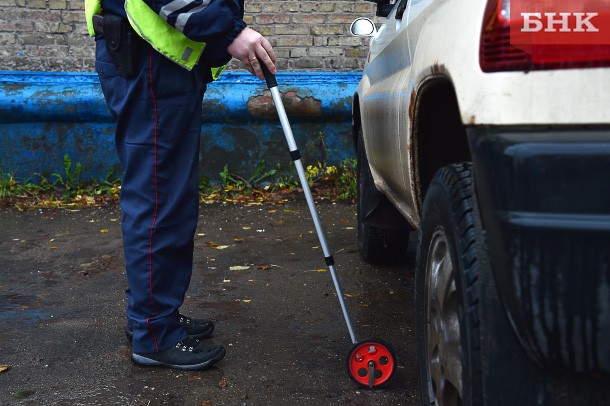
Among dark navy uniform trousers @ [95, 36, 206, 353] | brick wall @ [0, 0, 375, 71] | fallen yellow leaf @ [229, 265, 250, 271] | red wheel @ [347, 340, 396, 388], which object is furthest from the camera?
brick wall @ [0, 0, 375, 71]

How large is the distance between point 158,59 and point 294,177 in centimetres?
387

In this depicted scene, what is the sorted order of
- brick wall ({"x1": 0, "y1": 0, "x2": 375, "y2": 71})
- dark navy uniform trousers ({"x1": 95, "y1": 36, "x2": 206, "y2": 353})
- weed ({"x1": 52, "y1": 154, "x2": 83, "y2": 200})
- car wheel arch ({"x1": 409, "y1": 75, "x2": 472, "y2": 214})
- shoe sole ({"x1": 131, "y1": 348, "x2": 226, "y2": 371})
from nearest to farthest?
Result: car wheel arch ({"x1": 409, "y1": 75, "x2": 472, "y2": 214}), dark navy uniform trousers ({"x1": 95, "y1": 36, "x2": 206, "y2": 353}), shoe sole ({"x1": 131, "y1": 348, "x2": 226, "y2": 371}), weed ({"x1": 52, "y1": 154, "x2": 83, "y2": 200}), brick wall ({"x1": 0, "y1": 0, "x2": 375, "y2": 71})

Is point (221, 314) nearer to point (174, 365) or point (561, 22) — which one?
point (174, 365)

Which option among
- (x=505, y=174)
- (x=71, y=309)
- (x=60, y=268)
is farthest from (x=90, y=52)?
(x=505, y=174)

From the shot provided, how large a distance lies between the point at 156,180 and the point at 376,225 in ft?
4.64

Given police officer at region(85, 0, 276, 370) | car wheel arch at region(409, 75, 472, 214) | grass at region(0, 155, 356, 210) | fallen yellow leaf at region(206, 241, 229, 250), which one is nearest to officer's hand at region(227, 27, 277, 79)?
police officer at region(85, 0, 276, 370)

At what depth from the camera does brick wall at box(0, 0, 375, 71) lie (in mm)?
7832

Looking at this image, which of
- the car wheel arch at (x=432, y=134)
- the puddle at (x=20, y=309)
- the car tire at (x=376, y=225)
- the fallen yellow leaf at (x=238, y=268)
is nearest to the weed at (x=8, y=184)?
the puddle at (x=20, y=309)

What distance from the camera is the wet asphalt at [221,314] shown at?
9.87 feet

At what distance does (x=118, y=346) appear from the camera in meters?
3.50

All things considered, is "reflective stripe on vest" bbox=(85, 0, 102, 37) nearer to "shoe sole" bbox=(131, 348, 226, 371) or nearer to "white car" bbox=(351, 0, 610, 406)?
"shoe sole" bbox=(131, 348, 226, 371)

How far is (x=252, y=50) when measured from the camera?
9.89 feet

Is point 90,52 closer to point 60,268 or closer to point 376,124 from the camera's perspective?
point 60,268

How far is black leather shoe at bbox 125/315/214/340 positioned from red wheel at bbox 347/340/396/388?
0.83 meters
